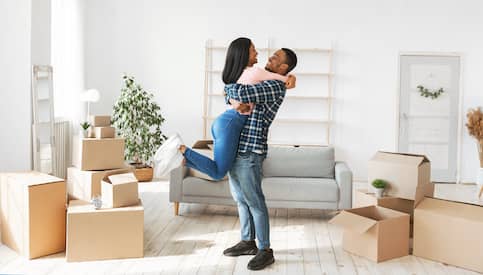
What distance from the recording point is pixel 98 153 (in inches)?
184

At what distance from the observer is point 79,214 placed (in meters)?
3.89

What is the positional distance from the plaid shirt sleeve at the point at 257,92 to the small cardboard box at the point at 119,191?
109 centimetres

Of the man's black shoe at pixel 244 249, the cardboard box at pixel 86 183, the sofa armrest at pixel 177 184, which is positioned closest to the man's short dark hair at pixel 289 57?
the man's black shoe at pixel 244 249

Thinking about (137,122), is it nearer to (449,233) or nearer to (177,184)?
(177,184)

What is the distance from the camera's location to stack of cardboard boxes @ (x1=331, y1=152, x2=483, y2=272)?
3.93m

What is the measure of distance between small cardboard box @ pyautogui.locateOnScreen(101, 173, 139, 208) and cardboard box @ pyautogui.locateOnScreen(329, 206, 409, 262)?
1511 millimetres

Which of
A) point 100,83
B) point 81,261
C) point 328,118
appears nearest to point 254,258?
point 81,261

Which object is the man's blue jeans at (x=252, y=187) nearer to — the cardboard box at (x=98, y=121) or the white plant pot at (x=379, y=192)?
the white plant pot at (x=379, y=192)

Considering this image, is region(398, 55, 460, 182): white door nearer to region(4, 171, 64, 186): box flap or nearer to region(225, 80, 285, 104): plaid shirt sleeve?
region(225, 80, 285, 104): plaid shirt sleeve

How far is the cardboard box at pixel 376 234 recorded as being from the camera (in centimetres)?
404

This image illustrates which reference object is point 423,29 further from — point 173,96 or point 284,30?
point 173,96

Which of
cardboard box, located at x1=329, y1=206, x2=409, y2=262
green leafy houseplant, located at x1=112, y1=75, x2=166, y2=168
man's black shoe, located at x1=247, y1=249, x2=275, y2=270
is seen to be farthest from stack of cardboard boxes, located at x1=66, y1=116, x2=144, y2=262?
green leafy houseplant, located at x1=112, y1=75, x2=166, y2=168

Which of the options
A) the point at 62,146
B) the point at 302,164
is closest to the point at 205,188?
the point at 302,164

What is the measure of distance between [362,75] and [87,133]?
4.68 m
